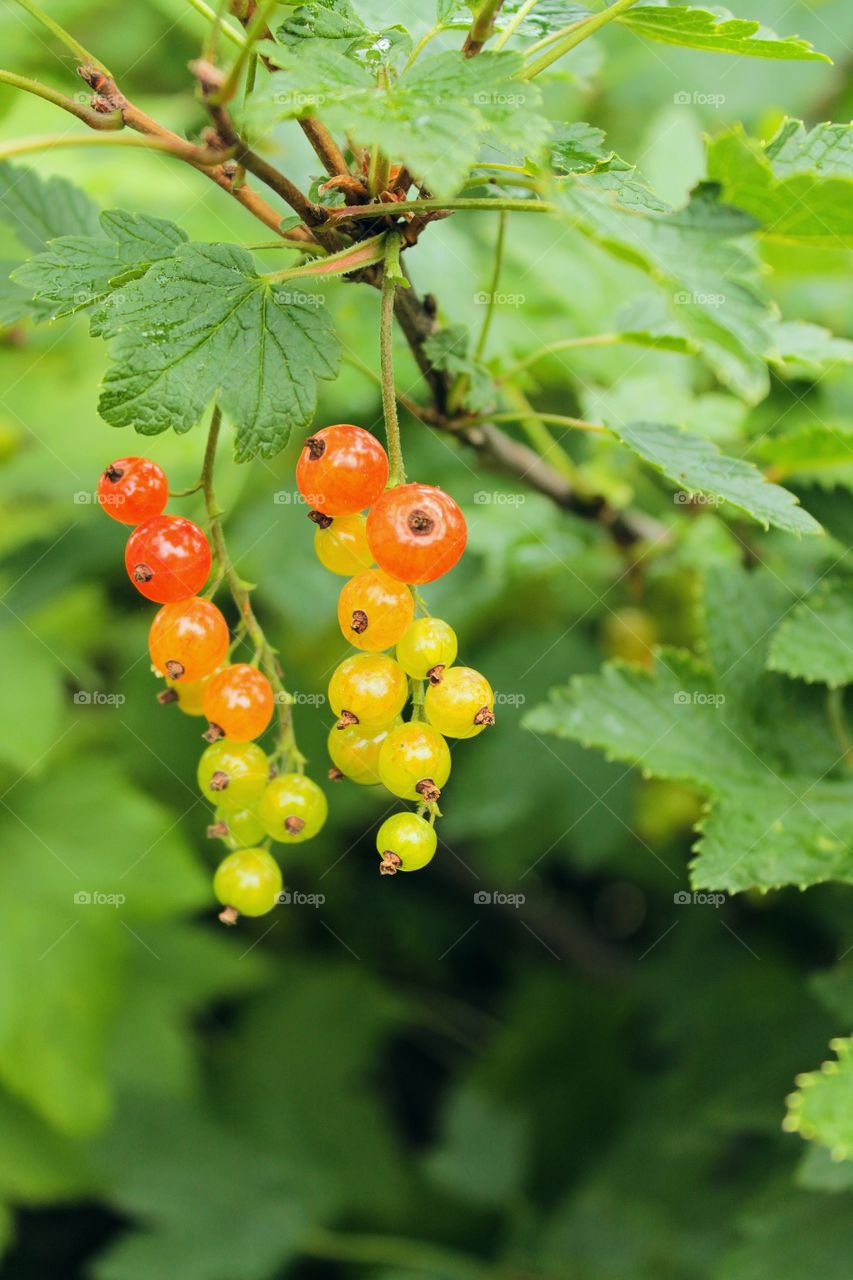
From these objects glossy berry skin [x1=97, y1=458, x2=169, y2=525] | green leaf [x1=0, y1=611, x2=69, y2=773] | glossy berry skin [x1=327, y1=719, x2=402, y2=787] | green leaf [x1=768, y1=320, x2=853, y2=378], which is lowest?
green leaf [x1=0, y1=611, x2=69, y2=773]

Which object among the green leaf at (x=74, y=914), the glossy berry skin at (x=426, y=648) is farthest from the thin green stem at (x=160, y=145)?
the green leaf at (x=74, y=914)

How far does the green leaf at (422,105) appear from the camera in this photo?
→ 0.82m

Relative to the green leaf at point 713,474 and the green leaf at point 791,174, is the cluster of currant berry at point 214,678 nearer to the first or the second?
the green leaf at point 713,474

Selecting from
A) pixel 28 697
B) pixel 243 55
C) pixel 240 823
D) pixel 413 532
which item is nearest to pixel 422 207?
pixel 243 55

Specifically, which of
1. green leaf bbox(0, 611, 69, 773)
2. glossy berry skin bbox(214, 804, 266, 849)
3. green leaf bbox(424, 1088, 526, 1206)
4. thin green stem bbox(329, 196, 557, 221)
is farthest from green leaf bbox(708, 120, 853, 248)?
green leaf bbox(424, 1088, 526, 1206)

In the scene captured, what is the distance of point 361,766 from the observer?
1.04 meters

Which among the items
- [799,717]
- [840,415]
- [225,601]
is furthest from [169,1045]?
[840,415]

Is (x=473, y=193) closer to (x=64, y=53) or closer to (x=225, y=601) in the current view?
(x=225, y=601)

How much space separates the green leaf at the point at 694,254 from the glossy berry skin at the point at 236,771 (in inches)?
24.5

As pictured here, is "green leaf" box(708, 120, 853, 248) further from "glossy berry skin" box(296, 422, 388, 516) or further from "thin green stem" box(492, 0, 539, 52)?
"glossy berry skin" box(296, 422, 388, 516)

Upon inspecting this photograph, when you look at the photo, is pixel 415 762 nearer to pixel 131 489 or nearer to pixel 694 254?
pixel 131 489

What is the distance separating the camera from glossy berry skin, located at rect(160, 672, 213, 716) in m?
1.12

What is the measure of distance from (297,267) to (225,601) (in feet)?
4.25

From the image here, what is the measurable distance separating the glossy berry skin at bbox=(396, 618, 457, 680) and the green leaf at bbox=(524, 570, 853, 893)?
41 cm
